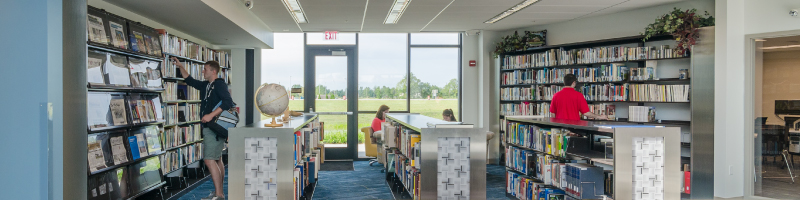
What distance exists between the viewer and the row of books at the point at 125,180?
4070 mm

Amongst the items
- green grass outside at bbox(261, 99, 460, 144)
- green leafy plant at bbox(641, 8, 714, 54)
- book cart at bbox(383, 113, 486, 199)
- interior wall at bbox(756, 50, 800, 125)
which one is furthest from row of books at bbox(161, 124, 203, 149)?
interior wall at bbox(756, 50, 800, 125)

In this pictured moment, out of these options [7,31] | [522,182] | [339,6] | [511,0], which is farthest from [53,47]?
[511,0]

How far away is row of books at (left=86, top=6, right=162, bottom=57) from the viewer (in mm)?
3955

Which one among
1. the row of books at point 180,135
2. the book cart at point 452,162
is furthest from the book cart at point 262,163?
the row of books at point 180,135

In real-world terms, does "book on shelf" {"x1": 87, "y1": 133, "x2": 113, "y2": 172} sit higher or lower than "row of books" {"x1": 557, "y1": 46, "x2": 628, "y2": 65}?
lower

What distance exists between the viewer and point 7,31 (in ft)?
8.54

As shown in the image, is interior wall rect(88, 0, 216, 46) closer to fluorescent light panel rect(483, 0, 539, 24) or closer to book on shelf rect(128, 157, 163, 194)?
book on shelf rect(128, 157, 163, 194)

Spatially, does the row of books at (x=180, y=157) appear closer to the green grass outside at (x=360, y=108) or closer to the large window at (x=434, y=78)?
the green grass outside at (x=360, y=108)

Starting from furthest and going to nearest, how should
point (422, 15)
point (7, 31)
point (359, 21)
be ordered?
point (359, 21)
point (422, 15)
point (7, 31)

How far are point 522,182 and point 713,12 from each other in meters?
3.53

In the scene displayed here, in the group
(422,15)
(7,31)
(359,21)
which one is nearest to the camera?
(7,31)

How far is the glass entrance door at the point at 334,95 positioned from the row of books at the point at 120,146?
4.30 meters

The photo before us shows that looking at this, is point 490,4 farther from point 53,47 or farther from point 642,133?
point 53,47

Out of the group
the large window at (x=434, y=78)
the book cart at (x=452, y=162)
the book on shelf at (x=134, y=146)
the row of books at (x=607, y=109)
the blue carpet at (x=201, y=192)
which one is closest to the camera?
the book cart at (x=452, y=162)
